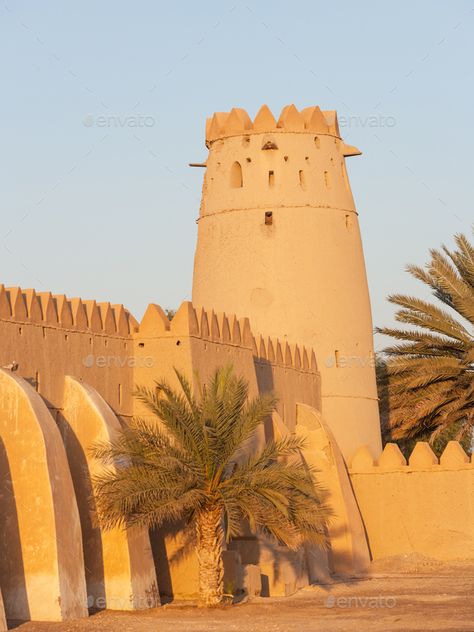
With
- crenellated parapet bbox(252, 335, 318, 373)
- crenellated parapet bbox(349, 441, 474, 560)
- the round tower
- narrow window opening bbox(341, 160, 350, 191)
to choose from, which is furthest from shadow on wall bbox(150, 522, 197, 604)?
narrow window opening bbox(341, 160, 350, 191)

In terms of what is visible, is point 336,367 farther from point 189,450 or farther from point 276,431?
point 189,450

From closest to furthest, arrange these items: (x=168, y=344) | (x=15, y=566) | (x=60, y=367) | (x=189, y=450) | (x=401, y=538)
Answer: (x=15, y=566) < (x=189, y=450) < (x=60, y=367) < (x=168, y=344) < (x=401, y=538)

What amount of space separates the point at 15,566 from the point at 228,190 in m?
13.5

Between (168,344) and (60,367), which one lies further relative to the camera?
(168,344)

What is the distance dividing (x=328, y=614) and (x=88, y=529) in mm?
3281

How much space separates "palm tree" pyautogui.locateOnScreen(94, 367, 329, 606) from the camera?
16391mm

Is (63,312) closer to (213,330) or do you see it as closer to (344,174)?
(213,330)

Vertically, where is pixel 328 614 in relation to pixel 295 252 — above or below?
below

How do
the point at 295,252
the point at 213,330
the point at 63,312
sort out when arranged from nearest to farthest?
the point at 63,312
the point at 213,330
the point at 295,252

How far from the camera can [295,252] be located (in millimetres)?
27031

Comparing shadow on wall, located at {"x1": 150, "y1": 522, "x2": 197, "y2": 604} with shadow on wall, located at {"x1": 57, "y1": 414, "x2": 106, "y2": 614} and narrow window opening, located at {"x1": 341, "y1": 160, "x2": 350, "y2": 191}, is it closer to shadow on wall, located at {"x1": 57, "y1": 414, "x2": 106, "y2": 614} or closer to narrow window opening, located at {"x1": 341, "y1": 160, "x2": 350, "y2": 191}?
shadow on wall, located at {"x1": 57, "y1": 414, "x2": 106, "y2": 614}

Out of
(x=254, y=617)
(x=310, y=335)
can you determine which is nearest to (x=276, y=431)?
(x=310, y=335)

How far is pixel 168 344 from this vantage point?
20.1 meters

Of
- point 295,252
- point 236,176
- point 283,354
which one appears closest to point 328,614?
point 283,354
